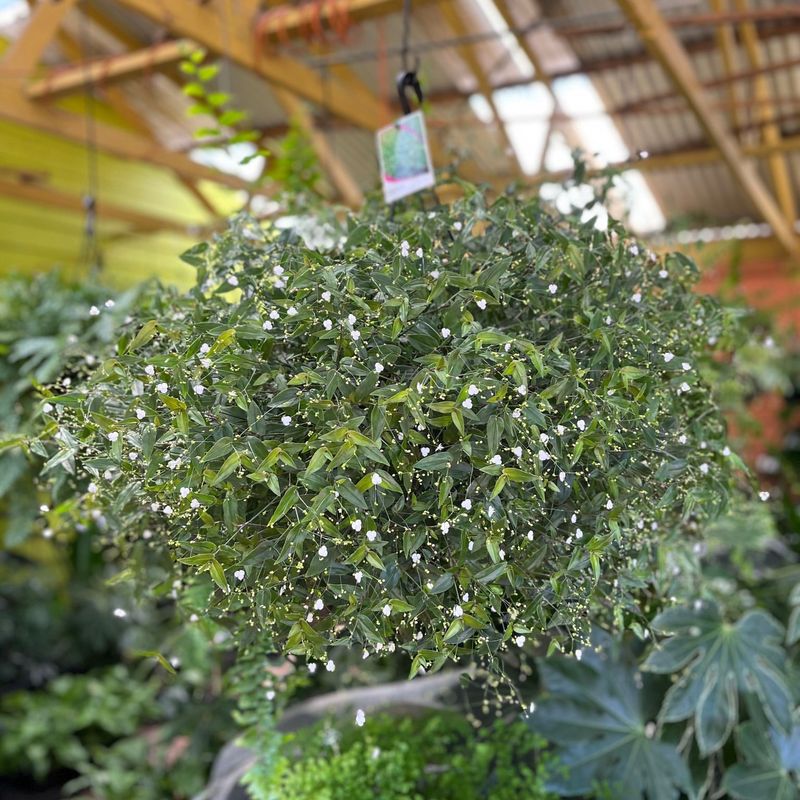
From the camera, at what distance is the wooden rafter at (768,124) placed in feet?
20.3

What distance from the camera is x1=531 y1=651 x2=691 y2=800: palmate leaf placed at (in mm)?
1755

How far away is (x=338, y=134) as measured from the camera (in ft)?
27.6

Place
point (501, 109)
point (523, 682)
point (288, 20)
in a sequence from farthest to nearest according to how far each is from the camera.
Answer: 1. point (501, 109)
2. point (288, 20)
3. point (523, 682)

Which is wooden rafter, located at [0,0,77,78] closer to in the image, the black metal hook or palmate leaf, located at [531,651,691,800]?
the black metal hook

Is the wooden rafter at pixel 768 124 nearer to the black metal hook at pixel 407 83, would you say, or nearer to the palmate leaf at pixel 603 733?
the black metal hook at pixel 407 83

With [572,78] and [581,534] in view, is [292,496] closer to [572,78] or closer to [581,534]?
[581,534]

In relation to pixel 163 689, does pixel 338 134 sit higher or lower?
higher

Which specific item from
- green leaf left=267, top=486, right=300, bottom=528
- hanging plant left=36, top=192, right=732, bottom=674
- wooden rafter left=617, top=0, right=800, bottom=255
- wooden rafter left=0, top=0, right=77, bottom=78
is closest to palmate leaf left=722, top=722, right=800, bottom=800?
hanging plant left=36, top=192, right=732, bottom=674

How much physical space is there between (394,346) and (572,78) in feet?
22.6

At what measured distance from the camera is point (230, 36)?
3.94 meters

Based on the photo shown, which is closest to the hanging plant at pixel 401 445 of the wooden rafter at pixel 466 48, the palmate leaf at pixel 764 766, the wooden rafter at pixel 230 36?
the palmate leaf at pixel 764 766

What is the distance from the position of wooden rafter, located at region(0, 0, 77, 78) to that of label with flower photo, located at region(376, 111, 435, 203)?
10.1 feet

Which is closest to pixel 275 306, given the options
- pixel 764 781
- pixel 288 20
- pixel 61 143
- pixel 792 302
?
pixel 764 781

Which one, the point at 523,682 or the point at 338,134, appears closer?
the point at 523,682
